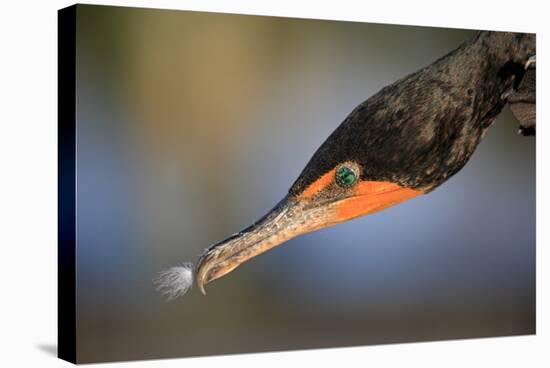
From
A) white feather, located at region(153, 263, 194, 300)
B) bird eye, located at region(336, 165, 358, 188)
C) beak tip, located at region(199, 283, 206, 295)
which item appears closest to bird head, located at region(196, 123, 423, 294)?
bird eye, located at region(336, 165, 358, 188)

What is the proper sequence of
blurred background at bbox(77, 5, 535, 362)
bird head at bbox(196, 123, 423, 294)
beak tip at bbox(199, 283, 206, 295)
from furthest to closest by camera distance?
bird head at bbox(196, 123, 423, 294)
beak tip at bbox(199, 283, 206, 295)
blurred background at bbox(77, 5, 535, 362)

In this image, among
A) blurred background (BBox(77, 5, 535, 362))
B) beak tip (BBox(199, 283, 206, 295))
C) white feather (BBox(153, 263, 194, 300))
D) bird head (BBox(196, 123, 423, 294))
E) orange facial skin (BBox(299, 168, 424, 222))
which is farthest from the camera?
orange facial skin (BBox(299, 168, 424, 222))

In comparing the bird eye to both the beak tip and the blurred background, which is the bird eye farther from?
the beak tip

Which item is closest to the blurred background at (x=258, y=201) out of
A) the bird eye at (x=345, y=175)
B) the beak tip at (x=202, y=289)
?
the beak tip at (x=202, y=289)

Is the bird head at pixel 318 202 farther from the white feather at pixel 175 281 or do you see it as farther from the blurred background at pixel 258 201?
the white feather at pixel 175 281

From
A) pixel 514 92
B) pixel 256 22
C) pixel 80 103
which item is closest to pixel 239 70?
pixel 256 22

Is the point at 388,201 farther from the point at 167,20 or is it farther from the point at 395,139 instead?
the point at 167,20

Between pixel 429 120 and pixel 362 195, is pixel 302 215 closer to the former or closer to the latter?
pixel 362 195
